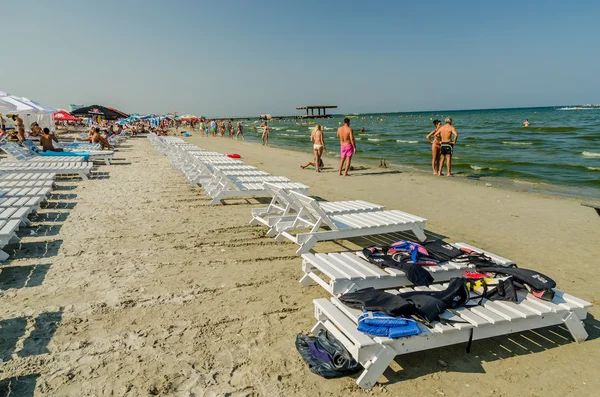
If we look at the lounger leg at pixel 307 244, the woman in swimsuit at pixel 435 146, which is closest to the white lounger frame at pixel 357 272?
the lounger leg at pixel 307 244

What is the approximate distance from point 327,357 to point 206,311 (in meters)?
1.26

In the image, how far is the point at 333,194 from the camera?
851 cm

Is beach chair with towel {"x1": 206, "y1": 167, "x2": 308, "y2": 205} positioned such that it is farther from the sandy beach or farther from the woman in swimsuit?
the woman in swimsuit

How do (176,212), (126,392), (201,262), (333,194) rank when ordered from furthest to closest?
(333,194) < (176,212) < (201,262) < (126,392)

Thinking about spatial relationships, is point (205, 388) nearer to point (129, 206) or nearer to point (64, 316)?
point (64, 316)

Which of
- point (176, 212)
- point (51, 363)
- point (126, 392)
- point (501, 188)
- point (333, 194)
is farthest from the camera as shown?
point (501, 188)

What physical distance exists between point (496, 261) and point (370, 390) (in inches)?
80.8

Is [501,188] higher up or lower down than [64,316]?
lower down

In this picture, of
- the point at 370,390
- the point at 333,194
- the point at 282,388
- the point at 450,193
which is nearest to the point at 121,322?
the point at 282,388

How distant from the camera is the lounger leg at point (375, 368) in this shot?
2338 mm

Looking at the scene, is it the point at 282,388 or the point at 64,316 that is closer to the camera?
the point at 282,388

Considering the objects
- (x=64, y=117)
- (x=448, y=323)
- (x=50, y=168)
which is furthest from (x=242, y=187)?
(x=64, y=117)

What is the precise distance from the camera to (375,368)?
2348 mm

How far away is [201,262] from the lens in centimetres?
440
